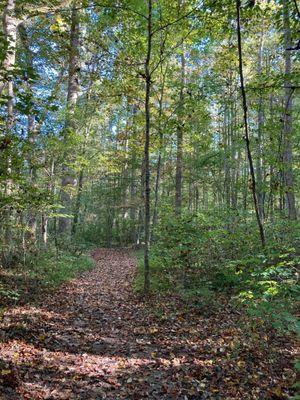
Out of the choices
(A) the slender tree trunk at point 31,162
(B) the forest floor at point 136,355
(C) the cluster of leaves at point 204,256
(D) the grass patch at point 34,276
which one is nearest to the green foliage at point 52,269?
(D) the grass patch at point 34,276

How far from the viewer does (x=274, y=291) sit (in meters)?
4.18

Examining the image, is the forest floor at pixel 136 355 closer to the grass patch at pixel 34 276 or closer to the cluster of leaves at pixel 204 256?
the grass patch at pixel 34 276

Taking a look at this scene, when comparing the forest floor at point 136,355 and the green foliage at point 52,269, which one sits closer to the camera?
the forest floor at point 136,355

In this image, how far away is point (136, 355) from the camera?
534 centimetres

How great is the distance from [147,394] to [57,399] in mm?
1130

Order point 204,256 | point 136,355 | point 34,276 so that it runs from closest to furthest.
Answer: point 136,355, point 34,276, point 204,256

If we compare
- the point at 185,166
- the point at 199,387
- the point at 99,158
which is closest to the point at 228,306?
the point at 199,387

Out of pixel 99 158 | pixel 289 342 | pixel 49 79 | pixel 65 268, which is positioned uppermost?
pixel 49 79

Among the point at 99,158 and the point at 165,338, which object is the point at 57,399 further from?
the point at 99,158

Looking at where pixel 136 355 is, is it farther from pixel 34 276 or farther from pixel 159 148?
pixel 159 148

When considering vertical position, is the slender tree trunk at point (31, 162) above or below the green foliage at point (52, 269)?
above

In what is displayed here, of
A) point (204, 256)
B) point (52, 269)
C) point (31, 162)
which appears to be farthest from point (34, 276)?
point (204, 256)

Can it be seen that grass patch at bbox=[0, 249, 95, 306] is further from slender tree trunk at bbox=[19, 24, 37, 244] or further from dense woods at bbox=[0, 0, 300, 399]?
slender tree trunk at bbox=[19, 24, 37, 244]

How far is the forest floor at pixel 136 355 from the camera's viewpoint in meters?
4.17
